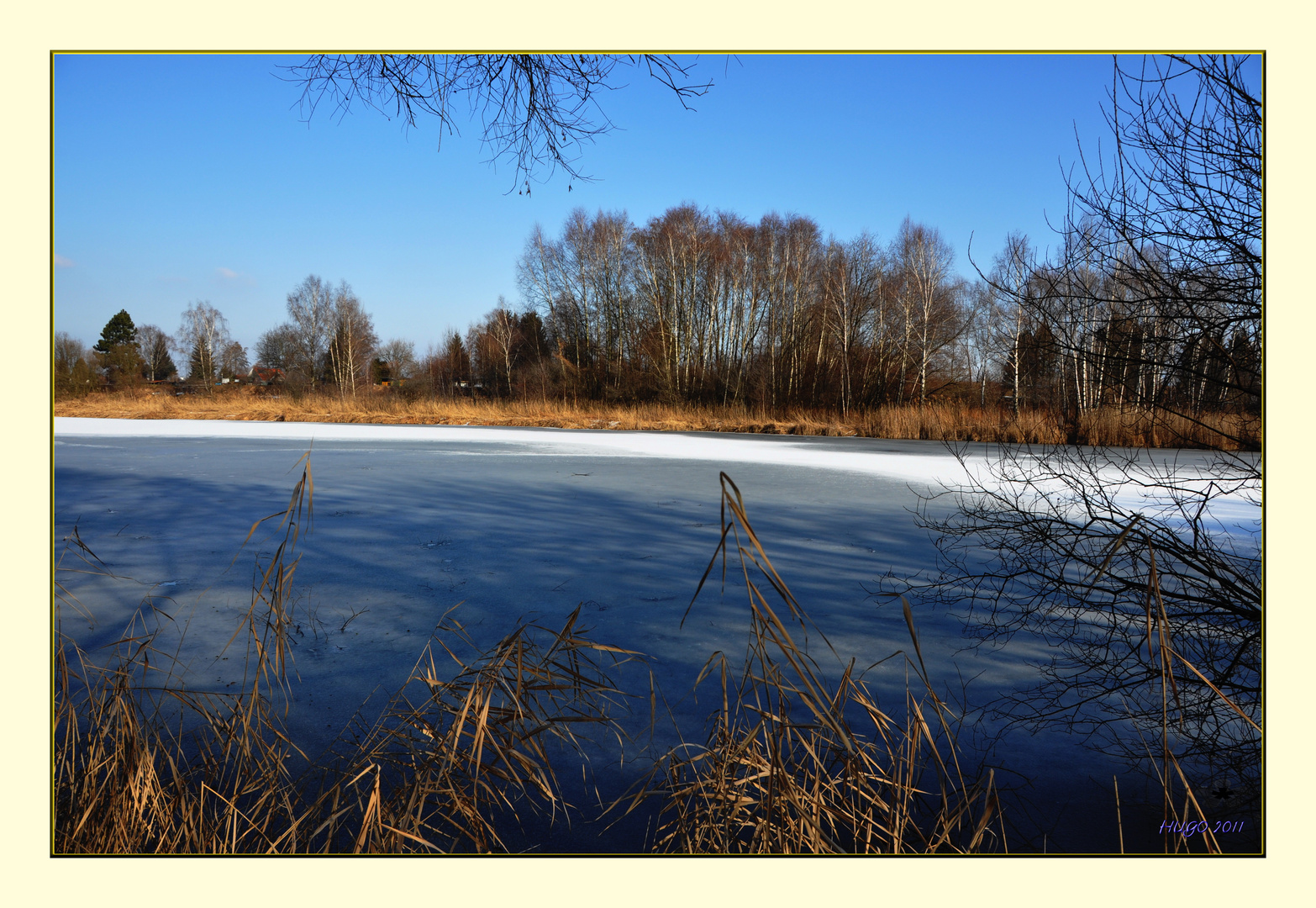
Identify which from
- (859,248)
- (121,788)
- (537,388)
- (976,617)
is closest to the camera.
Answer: (121,788)

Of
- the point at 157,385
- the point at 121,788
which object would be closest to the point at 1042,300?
the point at 121,788

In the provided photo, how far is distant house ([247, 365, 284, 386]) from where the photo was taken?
877 inches

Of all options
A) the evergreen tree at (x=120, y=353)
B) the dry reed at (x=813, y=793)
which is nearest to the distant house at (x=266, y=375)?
the evergreen tree at (x=120, y=353)

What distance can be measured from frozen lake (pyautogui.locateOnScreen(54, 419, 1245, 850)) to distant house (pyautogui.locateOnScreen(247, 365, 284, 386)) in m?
14.6

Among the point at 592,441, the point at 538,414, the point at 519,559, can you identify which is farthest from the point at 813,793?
the point at 538,414

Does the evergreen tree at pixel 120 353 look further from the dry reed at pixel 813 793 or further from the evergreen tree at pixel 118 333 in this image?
the dry reed at pixel 813 793

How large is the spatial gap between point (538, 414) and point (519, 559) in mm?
14630

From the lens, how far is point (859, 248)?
19.7 metres

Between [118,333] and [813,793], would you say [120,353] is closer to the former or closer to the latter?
[118,333]

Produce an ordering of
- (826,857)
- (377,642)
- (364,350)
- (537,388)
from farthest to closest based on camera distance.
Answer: (364,350) < (537,388) < (377,642) < (826,857)

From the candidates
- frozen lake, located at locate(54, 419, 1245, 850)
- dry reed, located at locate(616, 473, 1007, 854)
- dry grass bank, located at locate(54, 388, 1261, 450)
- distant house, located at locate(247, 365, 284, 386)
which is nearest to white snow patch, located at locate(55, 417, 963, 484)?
frozen lake, located at locate(54, 419, 1245, 850)

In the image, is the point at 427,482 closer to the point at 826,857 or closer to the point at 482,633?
the point at 482,633

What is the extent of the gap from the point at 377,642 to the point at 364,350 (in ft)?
76.3

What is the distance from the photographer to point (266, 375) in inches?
941
